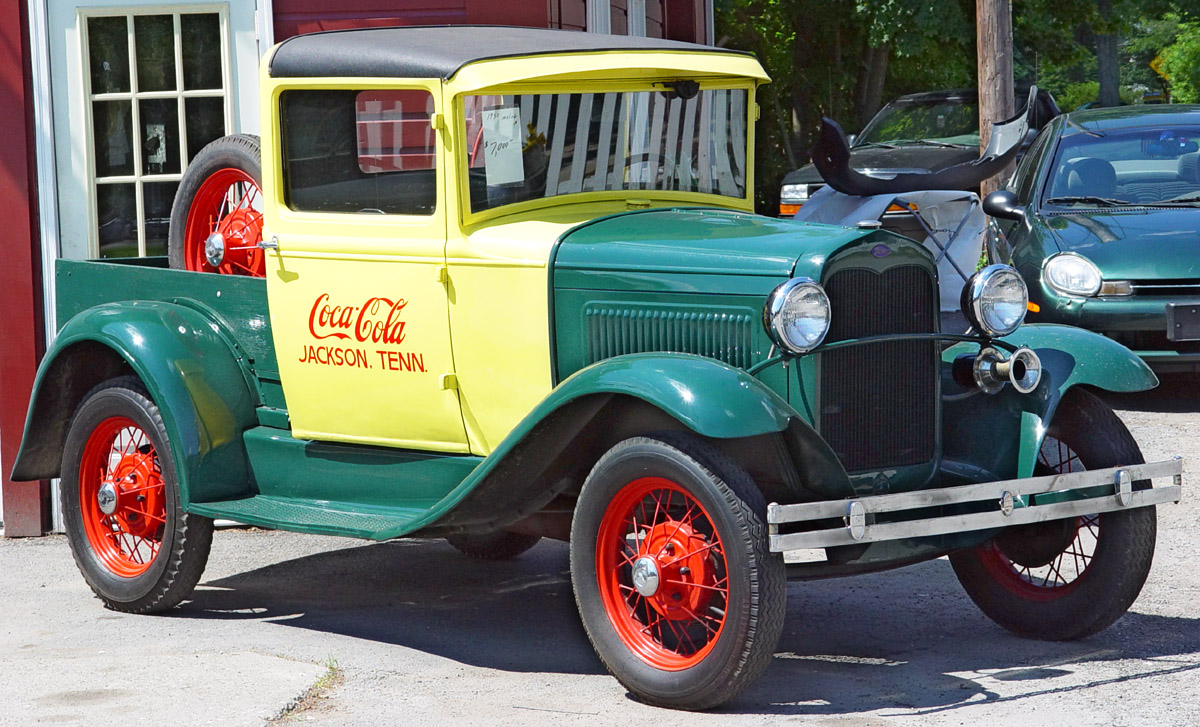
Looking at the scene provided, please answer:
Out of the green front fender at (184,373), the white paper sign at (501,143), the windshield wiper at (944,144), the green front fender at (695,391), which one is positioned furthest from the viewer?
the windshield wiper at (944,144)

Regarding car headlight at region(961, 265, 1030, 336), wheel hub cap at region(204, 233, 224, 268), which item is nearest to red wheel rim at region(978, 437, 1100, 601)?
car headlight at region(961, 265, 1030, 336)

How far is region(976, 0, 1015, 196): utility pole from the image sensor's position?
12.8m

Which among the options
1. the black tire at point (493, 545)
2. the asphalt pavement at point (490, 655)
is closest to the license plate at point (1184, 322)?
the asphalt pavement at point (490, 655)

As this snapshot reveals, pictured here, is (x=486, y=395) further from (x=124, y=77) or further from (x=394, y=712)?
(x=124, y=77)

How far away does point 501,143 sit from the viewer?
200 inches

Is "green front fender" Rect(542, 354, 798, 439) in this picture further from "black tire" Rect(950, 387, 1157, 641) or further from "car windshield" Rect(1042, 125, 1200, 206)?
"car windshield" Rect(1042, 125, 1200, 206)

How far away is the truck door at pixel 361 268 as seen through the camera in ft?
16.8

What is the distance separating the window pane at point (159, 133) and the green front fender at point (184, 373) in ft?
5.24

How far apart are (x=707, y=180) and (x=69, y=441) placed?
8.32ft

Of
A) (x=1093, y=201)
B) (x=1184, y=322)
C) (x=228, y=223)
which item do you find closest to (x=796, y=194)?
(x=1093, y=201)

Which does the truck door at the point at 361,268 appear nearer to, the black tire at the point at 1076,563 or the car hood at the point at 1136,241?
the black tire at the point at 1076,563

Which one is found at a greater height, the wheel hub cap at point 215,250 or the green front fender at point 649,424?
the wheel hub cap at point 215,250

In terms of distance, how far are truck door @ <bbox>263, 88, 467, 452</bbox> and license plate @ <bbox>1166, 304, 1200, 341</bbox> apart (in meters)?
4.62

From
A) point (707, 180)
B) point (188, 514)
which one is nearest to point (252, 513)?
point (188, 514)
